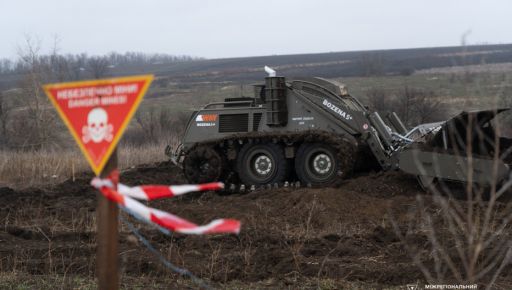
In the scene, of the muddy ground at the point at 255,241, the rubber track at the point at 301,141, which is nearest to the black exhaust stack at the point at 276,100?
the rubber track at the point at 301,141

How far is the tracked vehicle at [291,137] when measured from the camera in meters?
13.8

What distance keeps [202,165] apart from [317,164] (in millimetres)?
2513

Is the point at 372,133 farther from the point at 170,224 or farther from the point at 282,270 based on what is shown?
the point at 170,224

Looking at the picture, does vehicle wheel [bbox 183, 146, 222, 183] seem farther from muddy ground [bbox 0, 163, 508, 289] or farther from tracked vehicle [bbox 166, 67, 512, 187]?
muddy ground [bbox 0, 163, 508, 289]

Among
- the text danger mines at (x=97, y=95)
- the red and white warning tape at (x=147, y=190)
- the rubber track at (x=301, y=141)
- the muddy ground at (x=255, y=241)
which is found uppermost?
the text danger mines at (x=97, y=95)

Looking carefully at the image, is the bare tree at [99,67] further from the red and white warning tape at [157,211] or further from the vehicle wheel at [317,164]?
the red and white warning tape at [157,211]

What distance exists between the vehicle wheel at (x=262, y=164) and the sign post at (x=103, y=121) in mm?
10242

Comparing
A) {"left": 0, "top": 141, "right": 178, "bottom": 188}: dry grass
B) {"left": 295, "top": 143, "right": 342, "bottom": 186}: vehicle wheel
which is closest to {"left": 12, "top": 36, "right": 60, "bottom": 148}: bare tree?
{"left": 0, "top": 141, "right": 178, "bottom": 188}: dry grass

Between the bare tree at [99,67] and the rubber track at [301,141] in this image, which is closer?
the rubber track at [301,141]

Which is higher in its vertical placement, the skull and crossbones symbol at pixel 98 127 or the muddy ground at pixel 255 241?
the skull and crossbones symbol at pixel 98 127

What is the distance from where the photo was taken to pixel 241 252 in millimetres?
8641

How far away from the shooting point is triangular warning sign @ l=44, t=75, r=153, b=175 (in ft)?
13.4

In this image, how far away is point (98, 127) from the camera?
13.7 ft

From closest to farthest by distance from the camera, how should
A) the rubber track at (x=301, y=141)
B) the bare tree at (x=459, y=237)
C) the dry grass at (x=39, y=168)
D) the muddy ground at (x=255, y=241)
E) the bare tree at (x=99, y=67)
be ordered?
the bare tree at (x=459, y=237)
the muddy ground at (x=255, y=241)
the rubber track at (x=301, y=141)
the bare tree at (x=99, y=67)
the dry grass at (x=39, y=168)
